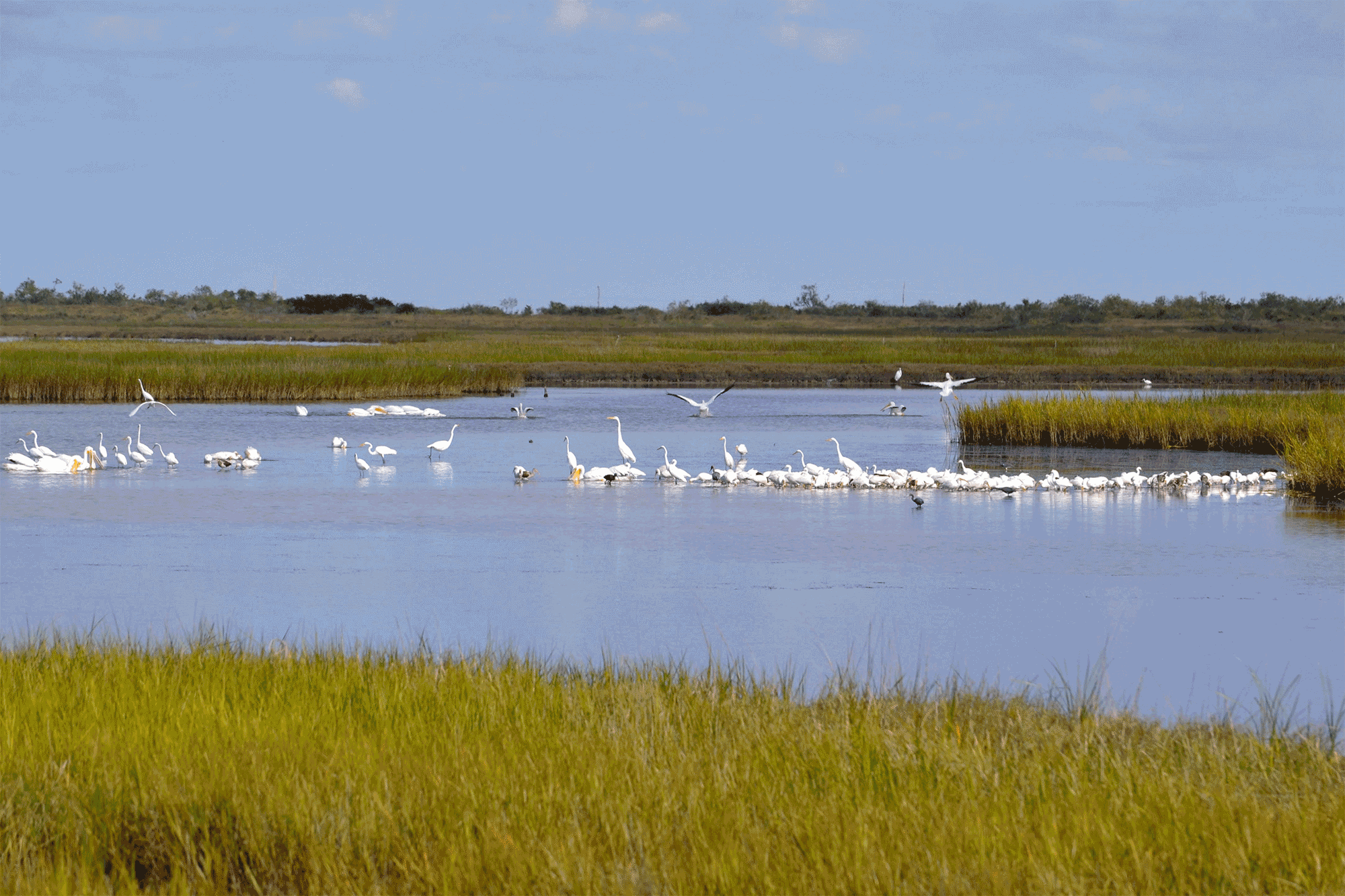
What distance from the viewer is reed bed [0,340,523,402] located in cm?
3028

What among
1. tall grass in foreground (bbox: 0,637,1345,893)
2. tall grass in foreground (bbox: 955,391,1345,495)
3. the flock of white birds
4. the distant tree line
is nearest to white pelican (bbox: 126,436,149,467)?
the flock of white birds

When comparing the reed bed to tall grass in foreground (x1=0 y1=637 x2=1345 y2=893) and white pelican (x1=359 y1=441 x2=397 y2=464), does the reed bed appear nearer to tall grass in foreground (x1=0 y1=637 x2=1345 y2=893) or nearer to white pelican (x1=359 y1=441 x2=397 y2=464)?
white pelican (x1=359 y1=441 x2=397 y2=464)

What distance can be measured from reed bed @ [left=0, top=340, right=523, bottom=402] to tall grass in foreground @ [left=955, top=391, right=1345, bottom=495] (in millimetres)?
15328

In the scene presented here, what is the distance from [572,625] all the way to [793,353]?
40.0m

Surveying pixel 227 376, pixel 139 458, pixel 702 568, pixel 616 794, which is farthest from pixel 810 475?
pixel 227 376

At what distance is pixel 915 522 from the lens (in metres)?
13.0

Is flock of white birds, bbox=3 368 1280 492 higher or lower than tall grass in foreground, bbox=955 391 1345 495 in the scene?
lower

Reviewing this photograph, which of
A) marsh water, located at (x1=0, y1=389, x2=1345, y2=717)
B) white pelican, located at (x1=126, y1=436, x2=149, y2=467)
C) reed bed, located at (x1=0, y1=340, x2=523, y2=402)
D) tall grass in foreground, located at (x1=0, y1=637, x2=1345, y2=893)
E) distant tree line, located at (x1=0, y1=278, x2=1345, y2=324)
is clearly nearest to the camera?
tall grass in foreground, located at (x1=0, y1=637, x2=1345, y2=893)

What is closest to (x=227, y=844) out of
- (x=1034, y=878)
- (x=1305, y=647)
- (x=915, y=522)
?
(x=1034, y=878)

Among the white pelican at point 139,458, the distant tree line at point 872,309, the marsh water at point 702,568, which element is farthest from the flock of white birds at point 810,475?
the distant tree line at point 872,309

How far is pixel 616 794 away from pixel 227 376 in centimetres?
2925

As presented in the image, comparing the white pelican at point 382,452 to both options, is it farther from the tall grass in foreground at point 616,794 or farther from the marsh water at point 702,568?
the tall grass in foreground at point 616,794

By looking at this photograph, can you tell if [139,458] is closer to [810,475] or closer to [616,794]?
[810,475]

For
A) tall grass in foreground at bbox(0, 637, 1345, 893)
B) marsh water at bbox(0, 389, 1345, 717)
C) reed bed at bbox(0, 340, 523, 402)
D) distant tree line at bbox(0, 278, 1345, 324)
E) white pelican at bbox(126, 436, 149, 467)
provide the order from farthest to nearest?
1. distant tree line at bbox(0, 278, 1345, 324)
2. reed bed at bbox(0, 340, 523, 402)
3. white pelican at bbox(126, 436, 149, 467)
4. marsh water at bbox(0, 389, 1345, 717)
5. tall grass in foreground at bbox(0, 637, 1345, 893)
